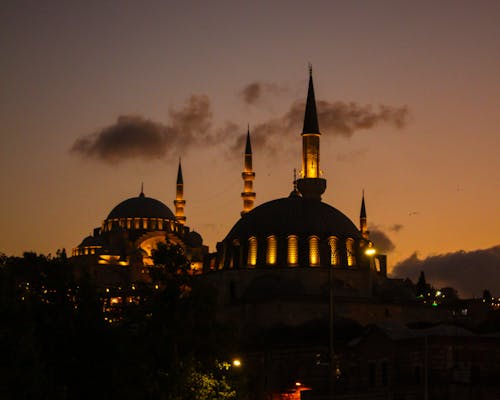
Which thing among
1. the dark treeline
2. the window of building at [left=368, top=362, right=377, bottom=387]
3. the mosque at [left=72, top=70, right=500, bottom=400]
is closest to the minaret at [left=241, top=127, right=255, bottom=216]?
the mosque at [left=72, top=70, right=500, bottom=400]

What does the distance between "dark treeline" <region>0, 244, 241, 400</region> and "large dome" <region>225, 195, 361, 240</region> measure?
37411mm

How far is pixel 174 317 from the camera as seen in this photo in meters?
51.6

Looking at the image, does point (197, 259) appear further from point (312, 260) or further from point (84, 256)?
point (312, 260)

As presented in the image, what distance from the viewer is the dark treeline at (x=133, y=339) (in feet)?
161

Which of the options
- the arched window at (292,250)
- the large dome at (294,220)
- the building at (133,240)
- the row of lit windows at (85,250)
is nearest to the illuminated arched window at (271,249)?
the large dome at (294,220)

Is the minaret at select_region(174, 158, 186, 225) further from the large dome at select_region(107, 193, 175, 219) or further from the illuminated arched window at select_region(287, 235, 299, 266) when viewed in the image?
the illuminated arched window at select_region(287, 235, 299, 266)

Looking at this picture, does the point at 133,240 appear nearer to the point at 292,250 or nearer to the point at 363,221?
the point at 363,221

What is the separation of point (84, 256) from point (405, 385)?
6957 cm

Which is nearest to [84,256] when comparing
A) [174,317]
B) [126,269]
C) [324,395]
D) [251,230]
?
[126,269]

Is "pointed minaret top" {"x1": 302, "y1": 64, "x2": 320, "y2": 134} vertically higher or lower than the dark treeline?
higher

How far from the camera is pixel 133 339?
5116cm

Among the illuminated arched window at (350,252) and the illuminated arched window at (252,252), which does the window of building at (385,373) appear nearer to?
the illuminated arched window at (350,252)

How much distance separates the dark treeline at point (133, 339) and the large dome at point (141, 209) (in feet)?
281

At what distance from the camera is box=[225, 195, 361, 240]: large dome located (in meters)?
92.1
